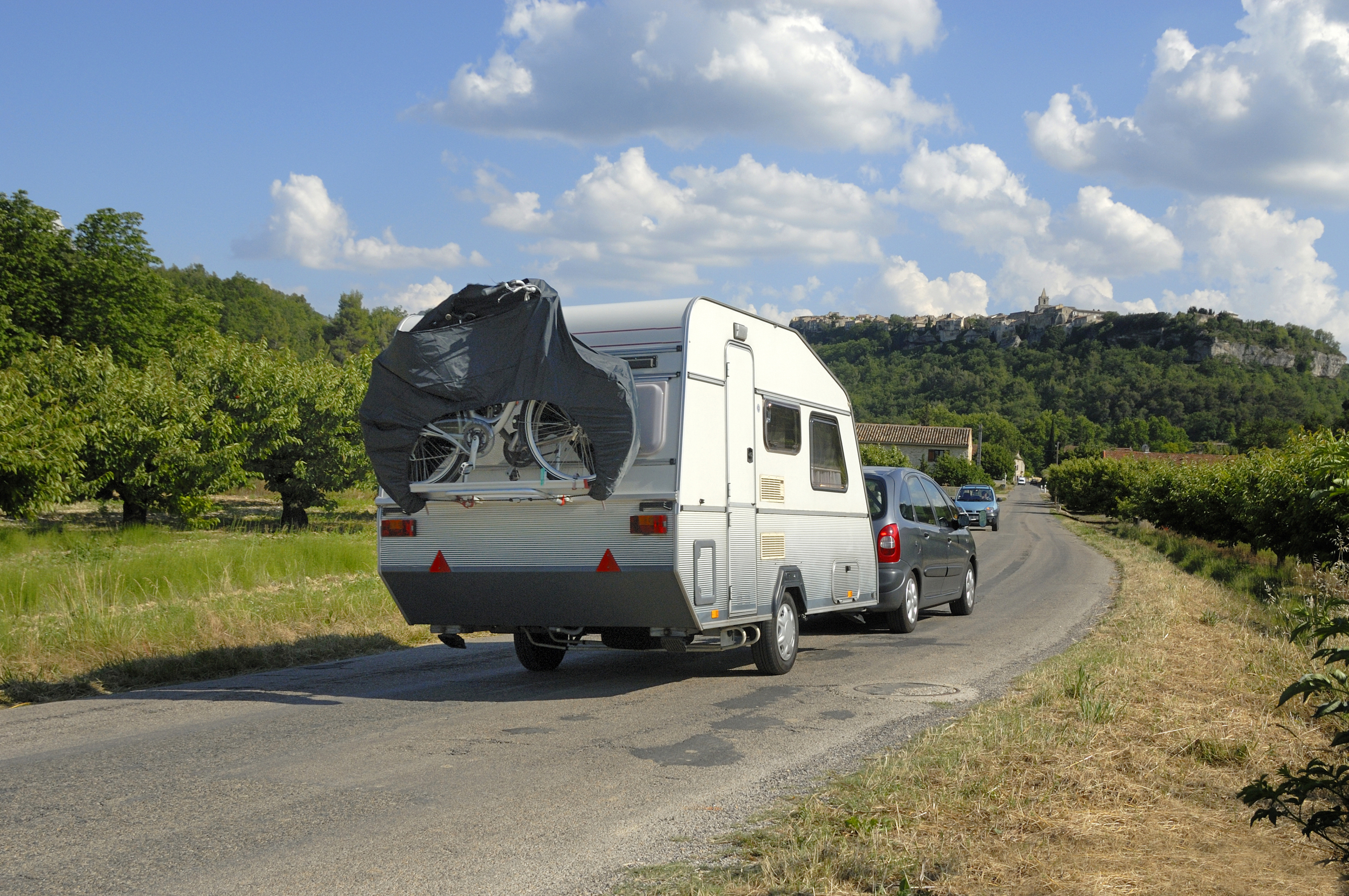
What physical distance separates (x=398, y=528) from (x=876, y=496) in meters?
5.83

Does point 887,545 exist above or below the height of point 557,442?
below

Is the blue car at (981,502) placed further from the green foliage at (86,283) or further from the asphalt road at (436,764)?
the green foliage at (86,283)

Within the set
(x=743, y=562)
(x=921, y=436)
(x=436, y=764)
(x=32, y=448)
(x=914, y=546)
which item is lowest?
(x=436, y=764)

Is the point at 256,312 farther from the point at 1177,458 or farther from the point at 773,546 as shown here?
the point at 773,546

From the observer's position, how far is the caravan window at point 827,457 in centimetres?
973

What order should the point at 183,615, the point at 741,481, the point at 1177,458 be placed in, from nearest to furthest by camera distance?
the point at 741,481 → the point at 183,615 → the point at 1177,458

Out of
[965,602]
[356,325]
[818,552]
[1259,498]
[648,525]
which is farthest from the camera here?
[356,325]

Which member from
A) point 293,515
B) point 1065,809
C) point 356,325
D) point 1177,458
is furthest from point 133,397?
point 356,325

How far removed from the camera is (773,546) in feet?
28.7

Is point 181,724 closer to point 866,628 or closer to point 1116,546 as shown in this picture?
point 866,628

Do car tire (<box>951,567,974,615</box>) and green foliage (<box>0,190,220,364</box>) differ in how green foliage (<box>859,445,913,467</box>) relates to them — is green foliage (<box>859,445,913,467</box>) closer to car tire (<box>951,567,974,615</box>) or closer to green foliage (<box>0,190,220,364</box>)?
green foliage (<box>0,190,220,364</box>)

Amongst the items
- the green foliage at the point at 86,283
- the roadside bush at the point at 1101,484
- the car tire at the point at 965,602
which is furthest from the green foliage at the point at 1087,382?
the car tire at the point at 965,602

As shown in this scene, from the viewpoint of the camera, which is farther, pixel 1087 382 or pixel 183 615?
pixel 1087 382

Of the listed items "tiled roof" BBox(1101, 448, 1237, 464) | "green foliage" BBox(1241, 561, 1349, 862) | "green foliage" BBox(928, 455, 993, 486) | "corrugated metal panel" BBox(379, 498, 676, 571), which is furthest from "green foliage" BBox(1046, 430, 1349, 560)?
"green foliage" BBox(928, 455, 993, 486)
